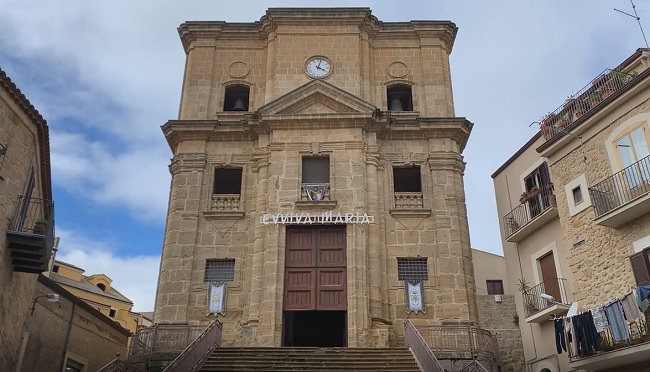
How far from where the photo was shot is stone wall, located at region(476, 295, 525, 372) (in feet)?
63.5

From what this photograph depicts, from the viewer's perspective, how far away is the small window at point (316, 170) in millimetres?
20344

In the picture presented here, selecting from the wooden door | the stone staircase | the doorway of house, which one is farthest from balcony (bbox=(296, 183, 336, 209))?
the wooden door

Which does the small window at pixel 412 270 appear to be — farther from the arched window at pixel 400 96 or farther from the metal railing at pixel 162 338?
the metal railing at pixel 162 338

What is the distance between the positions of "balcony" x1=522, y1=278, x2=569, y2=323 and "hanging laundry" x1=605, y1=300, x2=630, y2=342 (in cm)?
246

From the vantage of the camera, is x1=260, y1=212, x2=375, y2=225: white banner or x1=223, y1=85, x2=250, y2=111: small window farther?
x1=223, y1=85, x2=250, y2=111: small window

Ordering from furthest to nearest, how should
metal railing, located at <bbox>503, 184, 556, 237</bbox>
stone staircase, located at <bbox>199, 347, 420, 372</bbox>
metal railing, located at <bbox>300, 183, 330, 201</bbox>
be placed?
metal railing, located at <bbox>300, 183, 330, 201</bbox>
metal railing, located at <bbox>503, 184, 556, 237</bbox>
stone staircase, located at <bbox>199, 347, 420, 372</bbox>

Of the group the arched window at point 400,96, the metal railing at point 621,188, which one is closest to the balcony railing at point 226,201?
the arched window at point 400,96

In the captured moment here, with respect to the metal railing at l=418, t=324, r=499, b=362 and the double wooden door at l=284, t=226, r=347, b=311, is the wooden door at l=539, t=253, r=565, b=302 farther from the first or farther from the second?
the double wooden door at l=284, t=226, r=347, b=311

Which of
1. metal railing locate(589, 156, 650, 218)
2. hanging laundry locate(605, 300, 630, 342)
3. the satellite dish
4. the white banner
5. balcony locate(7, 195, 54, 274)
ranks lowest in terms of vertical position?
hanging laundry locate(605, 300, 630, 342)

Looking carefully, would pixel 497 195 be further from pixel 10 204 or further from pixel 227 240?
pixel 10 204

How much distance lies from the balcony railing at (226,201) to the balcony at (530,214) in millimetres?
9081

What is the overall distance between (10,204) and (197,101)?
9375 mm

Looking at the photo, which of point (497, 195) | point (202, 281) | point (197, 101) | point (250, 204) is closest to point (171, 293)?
point (202, 281)

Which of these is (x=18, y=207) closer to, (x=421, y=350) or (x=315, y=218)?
(x=315, y=218)
